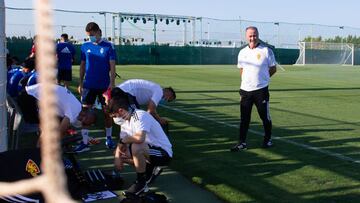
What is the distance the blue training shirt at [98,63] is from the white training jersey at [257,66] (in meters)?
1.97

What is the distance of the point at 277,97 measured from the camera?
49.7ft

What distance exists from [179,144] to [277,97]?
26.7 feet

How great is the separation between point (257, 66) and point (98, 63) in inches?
90.9

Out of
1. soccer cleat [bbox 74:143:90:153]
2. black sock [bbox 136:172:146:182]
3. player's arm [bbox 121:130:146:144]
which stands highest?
player's arm [bbox 121:130:146:144]

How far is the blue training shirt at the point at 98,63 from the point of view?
7469 mm

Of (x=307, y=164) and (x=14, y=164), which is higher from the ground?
(x=14, y=164)

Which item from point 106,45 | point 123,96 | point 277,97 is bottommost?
point 277,97

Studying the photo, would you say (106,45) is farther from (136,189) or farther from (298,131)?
(298,131)

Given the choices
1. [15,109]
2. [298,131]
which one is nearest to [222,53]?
[298,131]

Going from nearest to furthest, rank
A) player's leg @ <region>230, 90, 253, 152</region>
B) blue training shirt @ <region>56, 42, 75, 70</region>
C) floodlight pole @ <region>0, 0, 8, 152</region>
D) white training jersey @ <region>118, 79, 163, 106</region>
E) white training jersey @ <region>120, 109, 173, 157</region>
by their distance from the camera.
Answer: floodlight pole @ <region>0, 0, 8, 152</region>
white training jersey @ <region>120, 109, 173, 157</region>
white training jersey @ <region>118, 79, 163, 106</region>
player's leg @ <region>230, 90, 253, 152</region>
blue training shirt @ <region>56, 42, 75, 70</region>

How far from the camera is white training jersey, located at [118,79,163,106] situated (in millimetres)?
6426

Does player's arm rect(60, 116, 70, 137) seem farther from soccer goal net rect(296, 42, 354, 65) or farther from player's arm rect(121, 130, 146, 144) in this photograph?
soccer goal net rect(296, 42, 354, 65)

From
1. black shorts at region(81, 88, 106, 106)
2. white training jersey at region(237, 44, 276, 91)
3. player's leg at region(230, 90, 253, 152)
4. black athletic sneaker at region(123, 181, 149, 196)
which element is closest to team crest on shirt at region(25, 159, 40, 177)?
black athletic sneaker at region(123, 181, 149, 196)

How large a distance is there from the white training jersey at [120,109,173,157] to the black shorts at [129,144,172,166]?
0.04 metres
